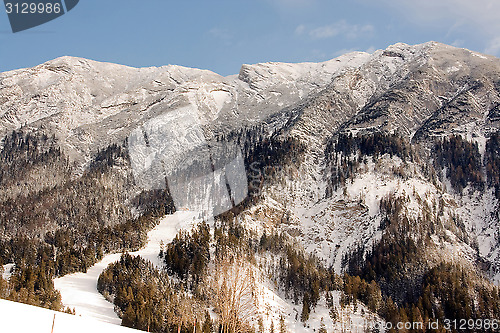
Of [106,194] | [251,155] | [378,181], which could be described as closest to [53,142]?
[106,194]

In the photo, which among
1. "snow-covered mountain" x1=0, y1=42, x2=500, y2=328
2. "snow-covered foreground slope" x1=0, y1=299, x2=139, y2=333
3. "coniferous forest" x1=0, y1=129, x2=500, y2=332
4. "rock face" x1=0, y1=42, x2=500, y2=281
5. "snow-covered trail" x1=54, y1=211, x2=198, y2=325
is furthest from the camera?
"rock face" x1=0, y1=42, x2=500, y2=281

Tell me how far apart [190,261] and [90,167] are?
11488 centimetres

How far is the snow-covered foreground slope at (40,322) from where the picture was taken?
13.9 m

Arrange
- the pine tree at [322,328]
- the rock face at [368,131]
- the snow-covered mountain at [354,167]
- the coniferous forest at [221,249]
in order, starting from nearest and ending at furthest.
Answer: the coniferous forest at [221,249] < the pine tree at [322,328] < the snow-covered mountain at [354,167] < the rock face at [368,131]

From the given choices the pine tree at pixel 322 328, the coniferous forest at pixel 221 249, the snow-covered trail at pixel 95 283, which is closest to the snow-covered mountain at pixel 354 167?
the coniferous forest at pixel 221 249

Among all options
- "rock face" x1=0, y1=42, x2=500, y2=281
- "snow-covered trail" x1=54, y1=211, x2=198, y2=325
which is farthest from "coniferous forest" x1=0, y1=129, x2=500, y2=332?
"rock face" x1=0, y1=42, x2=500, y2=281

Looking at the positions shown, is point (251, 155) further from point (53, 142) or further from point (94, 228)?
point (53, 142)

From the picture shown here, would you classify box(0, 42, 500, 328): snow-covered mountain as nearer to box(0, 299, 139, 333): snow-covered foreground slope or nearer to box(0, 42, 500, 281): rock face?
box(0, 42, 500, 281): rock face

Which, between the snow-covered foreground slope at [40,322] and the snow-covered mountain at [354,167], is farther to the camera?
the snow-covered mountain at [354,167]

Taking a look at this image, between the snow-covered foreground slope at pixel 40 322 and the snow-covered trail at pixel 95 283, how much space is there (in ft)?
122

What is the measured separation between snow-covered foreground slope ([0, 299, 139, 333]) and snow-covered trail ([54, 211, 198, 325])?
3712cm

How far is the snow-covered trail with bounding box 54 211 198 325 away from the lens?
5381cm

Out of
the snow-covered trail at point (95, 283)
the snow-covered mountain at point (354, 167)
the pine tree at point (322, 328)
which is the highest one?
the snow-covered mountain at point (354, 167)

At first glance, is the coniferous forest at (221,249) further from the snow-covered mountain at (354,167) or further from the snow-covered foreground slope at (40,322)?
the snow-covered foreground slope at (40,322)
